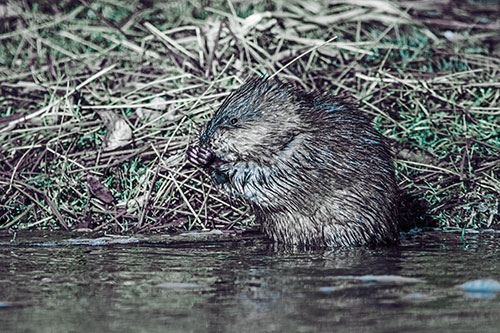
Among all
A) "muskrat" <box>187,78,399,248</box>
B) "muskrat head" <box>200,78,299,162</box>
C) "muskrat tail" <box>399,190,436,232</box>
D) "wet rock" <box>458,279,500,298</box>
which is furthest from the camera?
"muskrat tail" <box>399,190,436,232</box>

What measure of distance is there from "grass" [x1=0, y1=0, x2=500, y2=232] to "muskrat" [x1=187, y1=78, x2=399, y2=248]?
0.65 metres

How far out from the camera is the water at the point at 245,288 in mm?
2748

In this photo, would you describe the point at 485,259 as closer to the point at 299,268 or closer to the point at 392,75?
the point at 299,268

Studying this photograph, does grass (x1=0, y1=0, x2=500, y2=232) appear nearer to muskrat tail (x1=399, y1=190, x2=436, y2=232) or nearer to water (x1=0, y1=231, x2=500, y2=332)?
muskrat tail (x1=399, y1=190, x2=436, y2=232)

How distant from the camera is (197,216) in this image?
5301mm

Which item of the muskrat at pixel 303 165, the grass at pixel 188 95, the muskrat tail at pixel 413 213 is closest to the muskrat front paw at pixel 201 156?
the muskrat at pixel 303 165

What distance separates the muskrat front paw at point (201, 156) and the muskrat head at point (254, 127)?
0.03 m

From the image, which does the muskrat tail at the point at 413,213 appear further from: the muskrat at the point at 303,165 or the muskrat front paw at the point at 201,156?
the muskrat front paw at the point at 201,156

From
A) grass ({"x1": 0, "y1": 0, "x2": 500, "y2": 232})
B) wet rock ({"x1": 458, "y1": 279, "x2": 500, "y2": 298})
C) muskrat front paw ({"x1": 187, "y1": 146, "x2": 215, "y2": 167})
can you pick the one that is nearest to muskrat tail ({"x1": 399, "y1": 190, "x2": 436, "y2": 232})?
→ grass ({"x1": 0, "y1": 0, "x2": 500, "y2": 232})

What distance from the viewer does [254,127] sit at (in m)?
4.73

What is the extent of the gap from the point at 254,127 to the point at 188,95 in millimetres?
1683

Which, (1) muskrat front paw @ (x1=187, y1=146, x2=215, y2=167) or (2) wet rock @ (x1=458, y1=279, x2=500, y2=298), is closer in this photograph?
(2) wet rock @ (x1=458, y1=279, x2=500, y2=298)

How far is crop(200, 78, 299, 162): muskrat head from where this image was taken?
4.71 m

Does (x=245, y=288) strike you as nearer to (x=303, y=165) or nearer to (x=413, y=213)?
(x=303, y=165)
